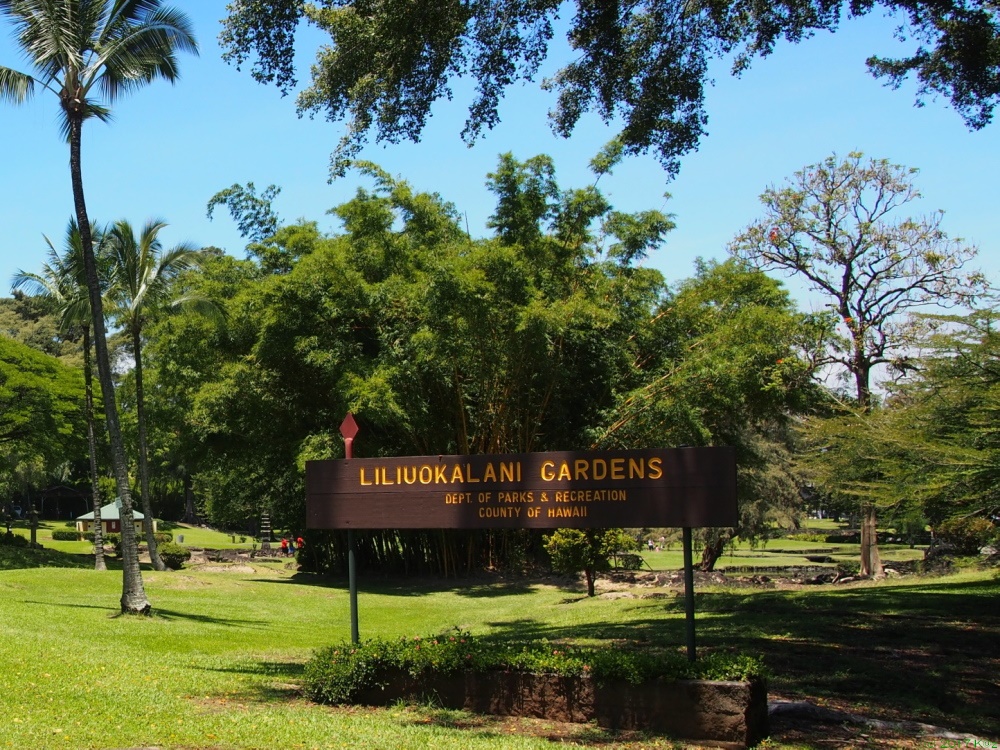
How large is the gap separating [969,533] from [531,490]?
1921 cm

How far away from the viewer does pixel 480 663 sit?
26.0 feet

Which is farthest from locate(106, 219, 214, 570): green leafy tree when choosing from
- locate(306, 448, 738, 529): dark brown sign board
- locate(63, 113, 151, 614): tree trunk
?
locate(306, 448, 738, 529): dark brown sign board

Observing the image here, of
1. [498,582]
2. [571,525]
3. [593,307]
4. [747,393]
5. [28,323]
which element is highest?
[28,323]

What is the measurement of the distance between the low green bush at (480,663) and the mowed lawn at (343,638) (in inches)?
12.4

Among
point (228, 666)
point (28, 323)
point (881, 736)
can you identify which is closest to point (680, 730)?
point (881, 736)

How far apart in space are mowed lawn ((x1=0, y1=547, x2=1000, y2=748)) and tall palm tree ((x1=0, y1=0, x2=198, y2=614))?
10.1 ft

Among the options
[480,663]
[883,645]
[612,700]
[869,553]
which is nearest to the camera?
[612,700]

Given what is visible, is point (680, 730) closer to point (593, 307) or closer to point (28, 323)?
point (593, 307)

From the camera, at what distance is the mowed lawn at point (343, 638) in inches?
277

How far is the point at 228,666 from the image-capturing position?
10.7m

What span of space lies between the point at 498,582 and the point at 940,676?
57.4 ft

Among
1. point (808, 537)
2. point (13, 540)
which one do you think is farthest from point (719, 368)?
point (808, 537)

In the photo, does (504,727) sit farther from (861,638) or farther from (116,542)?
(116,542)

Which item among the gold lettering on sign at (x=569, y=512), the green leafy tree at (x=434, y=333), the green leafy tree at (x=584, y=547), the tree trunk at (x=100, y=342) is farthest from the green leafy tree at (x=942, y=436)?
the tree trunk at (x=100, y=342)
